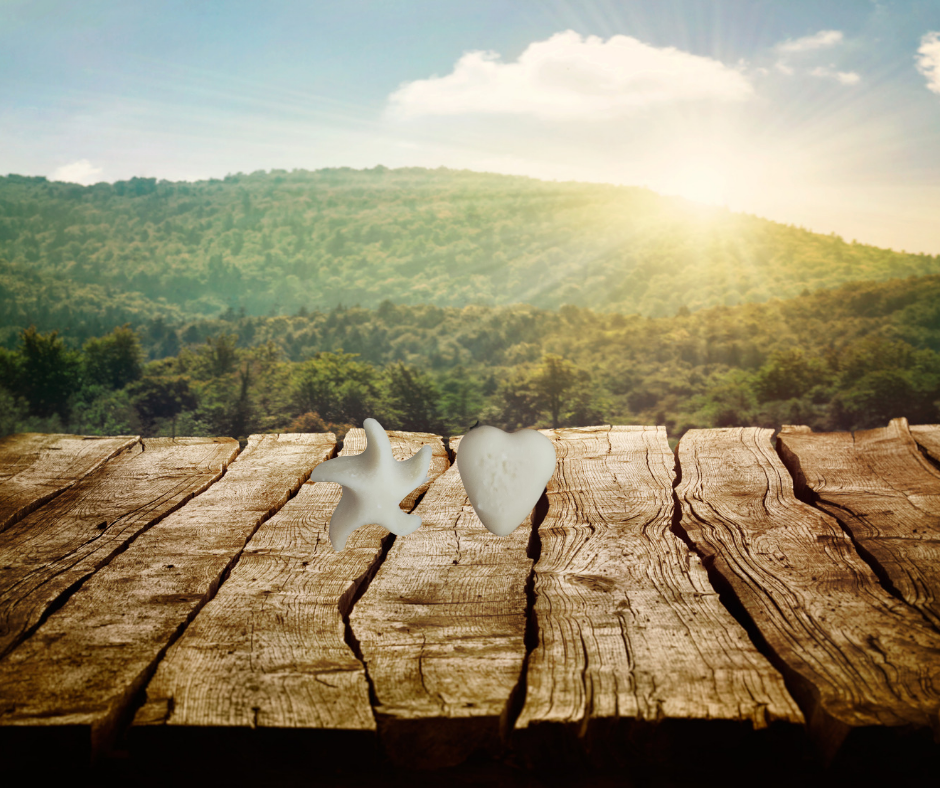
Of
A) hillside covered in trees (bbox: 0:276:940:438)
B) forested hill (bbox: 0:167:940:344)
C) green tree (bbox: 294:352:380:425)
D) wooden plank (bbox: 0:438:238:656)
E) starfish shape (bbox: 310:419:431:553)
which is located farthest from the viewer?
forested hill (bbox: 0:167:940:344)

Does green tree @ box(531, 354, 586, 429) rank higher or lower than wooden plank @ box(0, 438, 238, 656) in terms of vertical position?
lower

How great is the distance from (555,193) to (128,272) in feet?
25.2

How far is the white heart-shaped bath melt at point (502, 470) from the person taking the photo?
154cm

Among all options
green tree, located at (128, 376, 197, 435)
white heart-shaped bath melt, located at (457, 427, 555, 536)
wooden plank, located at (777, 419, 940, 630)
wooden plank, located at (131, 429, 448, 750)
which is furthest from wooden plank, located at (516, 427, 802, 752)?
green tree, located at (128, 376, 197, 435)

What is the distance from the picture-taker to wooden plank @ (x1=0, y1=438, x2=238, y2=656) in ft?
4.41

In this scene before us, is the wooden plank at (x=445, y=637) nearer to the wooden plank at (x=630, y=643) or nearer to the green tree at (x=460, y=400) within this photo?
the wooden plank at (x=630, y=643)

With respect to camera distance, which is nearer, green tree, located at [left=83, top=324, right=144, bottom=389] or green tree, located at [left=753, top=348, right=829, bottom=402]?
green tree, located at [left=753, top=348, right=829, bottom=402]

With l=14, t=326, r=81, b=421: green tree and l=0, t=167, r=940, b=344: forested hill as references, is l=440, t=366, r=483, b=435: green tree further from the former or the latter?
l=14, t=326, r=81, b=421: green tree

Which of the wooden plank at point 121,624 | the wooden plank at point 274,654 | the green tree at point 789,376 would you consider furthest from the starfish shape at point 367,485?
the green tree at point 789,376

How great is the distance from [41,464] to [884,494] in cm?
273

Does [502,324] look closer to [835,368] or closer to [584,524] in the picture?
[835,368]

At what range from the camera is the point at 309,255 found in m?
11.8

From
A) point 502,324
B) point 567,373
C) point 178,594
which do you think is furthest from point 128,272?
point 178,594

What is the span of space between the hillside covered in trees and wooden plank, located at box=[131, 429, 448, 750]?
681cm
